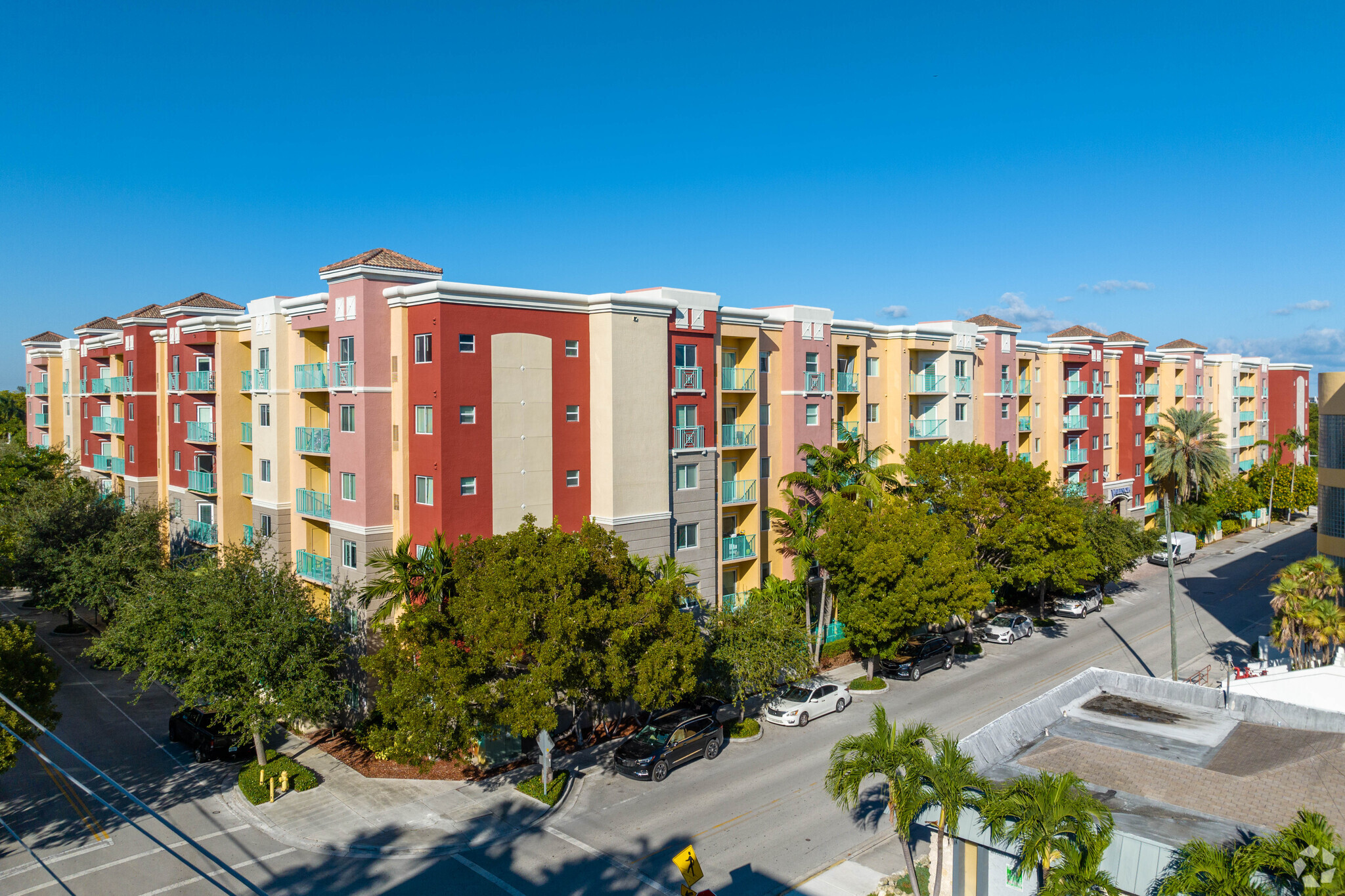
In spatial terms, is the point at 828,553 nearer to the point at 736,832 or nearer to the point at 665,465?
the point at 665,465

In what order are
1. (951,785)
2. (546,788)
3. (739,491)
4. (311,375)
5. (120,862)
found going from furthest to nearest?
(739,491), (311,375), (546,788), (120,862), (951,785)

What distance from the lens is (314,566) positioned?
3484 centimetres

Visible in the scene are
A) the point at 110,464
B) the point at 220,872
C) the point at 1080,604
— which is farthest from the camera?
the point at 110,464

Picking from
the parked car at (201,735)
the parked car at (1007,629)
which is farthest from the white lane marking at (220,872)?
the parked car at (1007,629)

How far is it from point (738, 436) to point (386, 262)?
16656mm

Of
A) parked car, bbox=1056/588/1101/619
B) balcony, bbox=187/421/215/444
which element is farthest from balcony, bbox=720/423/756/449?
balcony, bbox=187/421/215/444

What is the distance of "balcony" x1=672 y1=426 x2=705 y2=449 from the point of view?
36.1 meters

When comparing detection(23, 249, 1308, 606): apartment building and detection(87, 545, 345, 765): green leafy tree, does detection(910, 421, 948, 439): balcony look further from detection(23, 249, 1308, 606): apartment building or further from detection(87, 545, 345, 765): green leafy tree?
detection(87, 545, 345, 765): green leafy tree

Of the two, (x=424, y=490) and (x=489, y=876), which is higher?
(x=424, y=490)

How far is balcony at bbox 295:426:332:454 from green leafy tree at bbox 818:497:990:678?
20610 mm

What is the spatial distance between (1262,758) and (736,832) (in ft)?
43.1

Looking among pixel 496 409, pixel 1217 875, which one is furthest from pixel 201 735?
pixel 1217 875

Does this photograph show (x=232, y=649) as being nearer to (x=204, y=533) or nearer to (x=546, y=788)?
(x=546, y=788)

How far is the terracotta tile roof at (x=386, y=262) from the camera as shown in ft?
106
